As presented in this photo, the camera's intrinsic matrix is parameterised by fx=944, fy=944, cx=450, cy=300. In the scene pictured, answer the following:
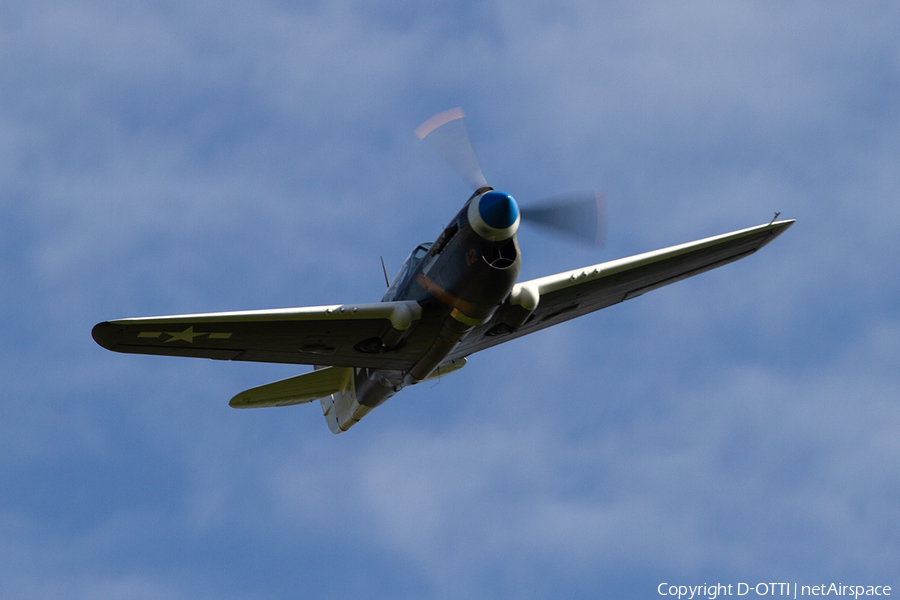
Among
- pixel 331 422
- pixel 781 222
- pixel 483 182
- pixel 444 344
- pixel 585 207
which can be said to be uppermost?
pixel 483 182

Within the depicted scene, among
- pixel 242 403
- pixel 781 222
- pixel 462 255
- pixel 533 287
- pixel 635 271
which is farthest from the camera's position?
pixel 242 403

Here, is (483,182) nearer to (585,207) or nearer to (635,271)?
(585,207)

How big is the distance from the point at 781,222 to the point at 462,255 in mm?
8422

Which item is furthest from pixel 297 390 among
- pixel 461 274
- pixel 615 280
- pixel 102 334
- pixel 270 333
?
pixel 615 280

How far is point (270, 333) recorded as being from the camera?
16.9 metres

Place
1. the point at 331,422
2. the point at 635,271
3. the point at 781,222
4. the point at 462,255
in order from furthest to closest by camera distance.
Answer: the point at 331,422 < the point at 781,222 < the point at 635,271 < the point at 462,255

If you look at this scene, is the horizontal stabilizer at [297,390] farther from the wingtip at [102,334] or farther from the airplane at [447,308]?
the wingtip at [102,334]

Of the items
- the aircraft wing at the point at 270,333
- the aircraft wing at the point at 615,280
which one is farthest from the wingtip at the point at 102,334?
the aircraft wing at the point at 615,280

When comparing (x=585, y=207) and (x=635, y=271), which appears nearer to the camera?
(x=585, y=207)

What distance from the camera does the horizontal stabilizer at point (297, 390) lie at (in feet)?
71.6

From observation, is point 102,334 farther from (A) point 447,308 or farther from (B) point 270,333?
(A) point 447,308

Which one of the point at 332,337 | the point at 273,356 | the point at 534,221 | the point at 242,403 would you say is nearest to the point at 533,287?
the point at 534,221

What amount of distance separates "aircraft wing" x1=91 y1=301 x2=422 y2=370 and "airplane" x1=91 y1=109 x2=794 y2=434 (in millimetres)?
19

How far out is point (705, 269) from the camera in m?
21.1
